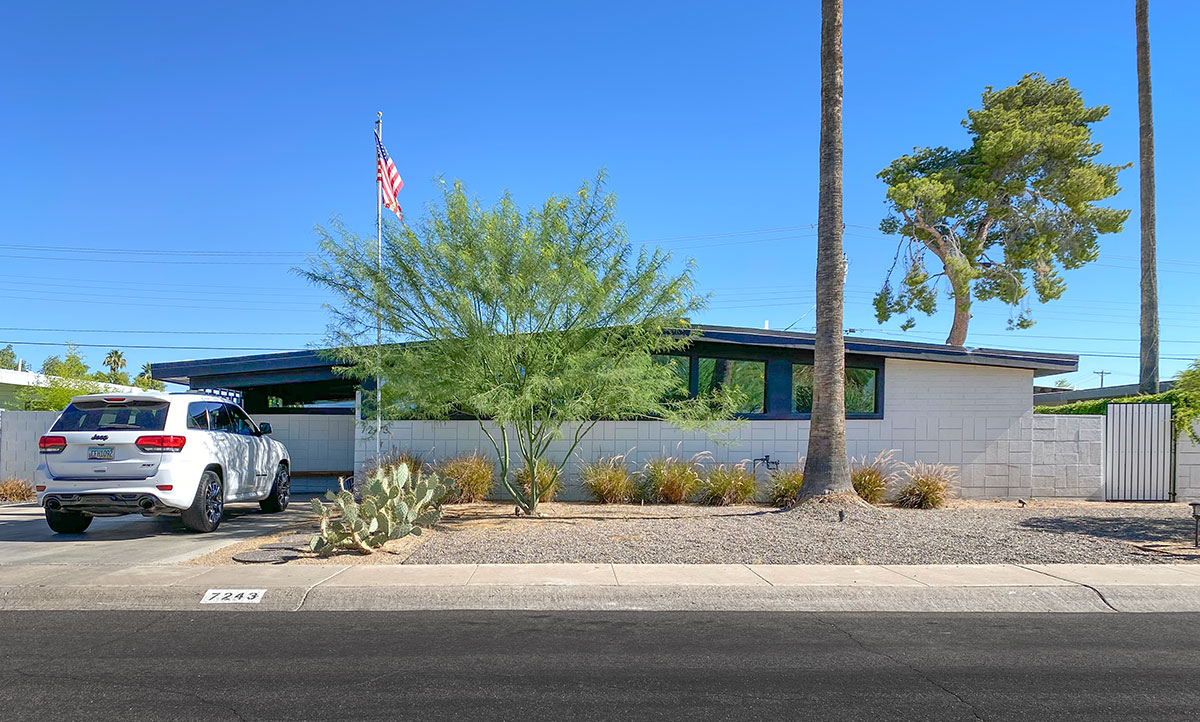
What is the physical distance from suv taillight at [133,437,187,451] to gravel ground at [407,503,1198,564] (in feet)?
11.0

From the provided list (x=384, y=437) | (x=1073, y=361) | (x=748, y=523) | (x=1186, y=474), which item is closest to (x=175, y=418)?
(x=384, y=437)

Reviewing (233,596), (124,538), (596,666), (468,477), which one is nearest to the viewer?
(596,666)

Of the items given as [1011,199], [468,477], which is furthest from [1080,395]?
[468,477]

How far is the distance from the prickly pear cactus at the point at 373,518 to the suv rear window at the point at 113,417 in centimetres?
271

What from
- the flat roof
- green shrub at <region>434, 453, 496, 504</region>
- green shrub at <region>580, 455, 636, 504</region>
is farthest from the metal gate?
green shrub at <region>434, 453, 496, 504</region>

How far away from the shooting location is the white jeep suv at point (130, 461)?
10367 mm

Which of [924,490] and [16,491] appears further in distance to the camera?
[16,491]

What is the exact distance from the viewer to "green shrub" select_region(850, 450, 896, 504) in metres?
14.4

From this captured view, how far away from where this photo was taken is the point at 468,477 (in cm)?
1464

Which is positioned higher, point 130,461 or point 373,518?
point 130,461

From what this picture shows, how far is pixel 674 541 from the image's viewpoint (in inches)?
409

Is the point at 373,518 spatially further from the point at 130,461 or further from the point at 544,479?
the point at 544,479

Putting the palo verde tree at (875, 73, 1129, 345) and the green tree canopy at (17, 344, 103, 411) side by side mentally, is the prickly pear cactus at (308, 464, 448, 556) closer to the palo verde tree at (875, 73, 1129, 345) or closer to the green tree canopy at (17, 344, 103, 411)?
the green tree canopy at (17, 344, 103, 411)

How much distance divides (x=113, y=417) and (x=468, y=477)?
562 centimetres
